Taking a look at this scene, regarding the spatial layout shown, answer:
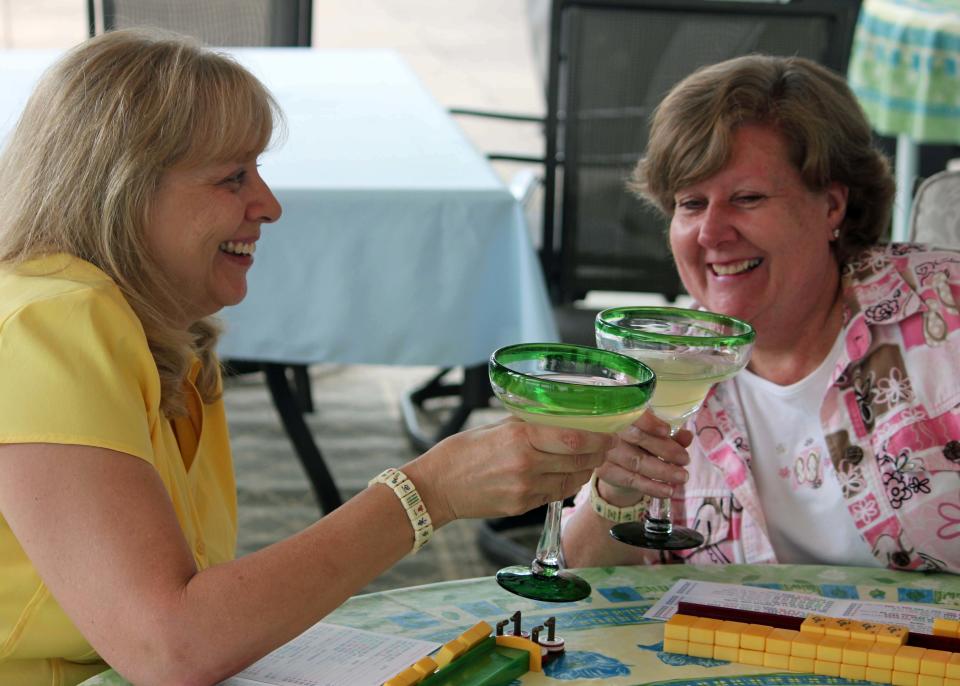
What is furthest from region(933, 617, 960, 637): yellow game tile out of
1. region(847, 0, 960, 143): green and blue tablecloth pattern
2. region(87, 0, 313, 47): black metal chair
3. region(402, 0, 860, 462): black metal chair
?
region(87, 0, 313, 47): black metal chair

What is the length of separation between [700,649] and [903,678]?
0.19m

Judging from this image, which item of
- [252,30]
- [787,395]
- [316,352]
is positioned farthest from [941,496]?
[252,30]

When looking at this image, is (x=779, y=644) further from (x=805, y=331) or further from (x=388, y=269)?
(x=388, y=269)

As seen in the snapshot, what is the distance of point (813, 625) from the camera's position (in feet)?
4.13

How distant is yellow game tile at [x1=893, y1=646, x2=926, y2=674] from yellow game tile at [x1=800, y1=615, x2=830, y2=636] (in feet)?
0.26

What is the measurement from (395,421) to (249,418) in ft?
1.70

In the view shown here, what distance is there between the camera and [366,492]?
1.25 meters

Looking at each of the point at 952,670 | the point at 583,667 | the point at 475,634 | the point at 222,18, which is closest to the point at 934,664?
the point at 952,670

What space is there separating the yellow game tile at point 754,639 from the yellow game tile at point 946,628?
0.58 ft

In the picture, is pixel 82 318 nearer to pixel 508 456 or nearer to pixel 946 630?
pixel 508 456

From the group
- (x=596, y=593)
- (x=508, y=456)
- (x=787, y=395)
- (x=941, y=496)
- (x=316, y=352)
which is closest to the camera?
(x=508, y=456)

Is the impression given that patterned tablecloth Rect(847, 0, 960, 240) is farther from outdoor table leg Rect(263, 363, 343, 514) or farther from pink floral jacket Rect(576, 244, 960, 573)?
pink floral jacket Rect(576, 244, 960, 573)

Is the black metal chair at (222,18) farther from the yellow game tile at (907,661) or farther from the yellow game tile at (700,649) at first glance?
the yellow game tile at (907,661)

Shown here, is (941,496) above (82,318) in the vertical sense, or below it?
below
